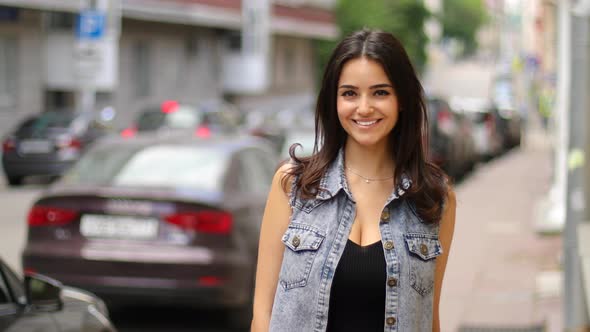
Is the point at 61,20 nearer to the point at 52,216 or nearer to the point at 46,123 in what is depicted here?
the point at 46,123

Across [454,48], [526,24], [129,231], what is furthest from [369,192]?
[454,48]

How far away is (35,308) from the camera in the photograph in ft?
15.6

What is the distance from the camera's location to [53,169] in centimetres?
2309

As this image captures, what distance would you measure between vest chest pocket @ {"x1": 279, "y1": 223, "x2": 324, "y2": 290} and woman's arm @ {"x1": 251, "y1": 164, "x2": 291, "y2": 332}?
0.06 m

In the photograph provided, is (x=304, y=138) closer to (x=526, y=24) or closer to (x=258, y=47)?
(x=258, y=47)

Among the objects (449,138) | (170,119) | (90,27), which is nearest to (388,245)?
(90,27)

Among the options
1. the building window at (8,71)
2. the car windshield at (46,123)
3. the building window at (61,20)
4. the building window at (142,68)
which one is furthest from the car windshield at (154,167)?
the building window at (142,68)

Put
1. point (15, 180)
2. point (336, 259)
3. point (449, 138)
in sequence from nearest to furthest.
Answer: point (336, 259)
point (15, 180)
point (449, 138)

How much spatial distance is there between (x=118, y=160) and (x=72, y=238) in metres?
0.81

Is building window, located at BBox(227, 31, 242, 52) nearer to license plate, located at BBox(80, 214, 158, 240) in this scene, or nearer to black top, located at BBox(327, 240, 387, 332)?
license plate, located at BBox(80, 214, 158, 240)

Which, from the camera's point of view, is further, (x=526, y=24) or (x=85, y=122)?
(x=526, y=24)

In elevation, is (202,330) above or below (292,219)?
below

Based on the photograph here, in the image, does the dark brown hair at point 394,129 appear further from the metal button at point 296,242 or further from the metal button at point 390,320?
Result: the metal button at point 390,320

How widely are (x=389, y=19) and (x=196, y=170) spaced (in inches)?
2063
